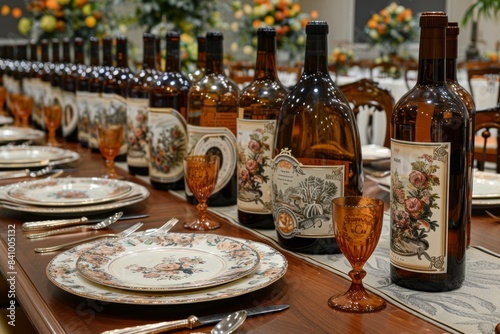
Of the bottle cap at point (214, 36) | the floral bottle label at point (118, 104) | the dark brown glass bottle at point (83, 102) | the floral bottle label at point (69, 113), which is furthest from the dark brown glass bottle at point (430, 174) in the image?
the floral bottle label at point (69, 113)

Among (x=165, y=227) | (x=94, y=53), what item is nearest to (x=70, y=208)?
(x=165, y=227)

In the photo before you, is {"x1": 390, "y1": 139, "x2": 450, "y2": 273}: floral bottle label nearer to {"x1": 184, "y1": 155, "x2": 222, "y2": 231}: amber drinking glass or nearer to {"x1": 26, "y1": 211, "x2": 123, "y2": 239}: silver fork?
{"x1": 184, "y1": 155, "x2": 222, "y2": 231}: amber drinking glass

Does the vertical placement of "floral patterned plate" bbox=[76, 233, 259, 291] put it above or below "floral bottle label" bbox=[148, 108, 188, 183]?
below

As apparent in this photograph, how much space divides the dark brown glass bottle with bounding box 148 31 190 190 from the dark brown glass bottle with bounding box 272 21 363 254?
1.44 ft

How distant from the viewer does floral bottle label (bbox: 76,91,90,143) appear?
2018 mm

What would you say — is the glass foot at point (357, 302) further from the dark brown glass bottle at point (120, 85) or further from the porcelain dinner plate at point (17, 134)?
the porcelain dinner plate at point (17, 134)

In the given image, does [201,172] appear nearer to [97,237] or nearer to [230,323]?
[97,237]

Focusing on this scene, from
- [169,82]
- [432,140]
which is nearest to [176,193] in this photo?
[169,82]

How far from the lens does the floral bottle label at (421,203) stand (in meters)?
0.79

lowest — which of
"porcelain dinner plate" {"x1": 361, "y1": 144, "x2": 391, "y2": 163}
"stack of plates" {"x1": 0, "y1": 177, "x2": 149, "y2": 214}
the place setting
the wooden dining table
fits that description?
the wooden dining table

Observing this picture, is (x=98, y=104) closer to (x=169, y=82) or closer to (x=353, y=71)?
(x=169, y=82)

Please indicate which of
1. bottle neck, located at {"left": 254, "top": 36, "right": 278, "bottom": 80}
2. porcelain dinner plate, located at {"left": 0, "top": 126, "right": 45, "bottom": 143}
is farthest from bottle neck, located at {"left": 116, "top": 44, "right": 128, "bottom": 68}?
bottle neck, located at {"left": 254, "top": 36, "right": 278, "bottom": 80}

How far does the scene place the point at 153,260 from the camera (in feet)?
2.91

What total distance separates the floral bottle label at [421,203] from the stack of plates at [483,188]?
45 centimetres
